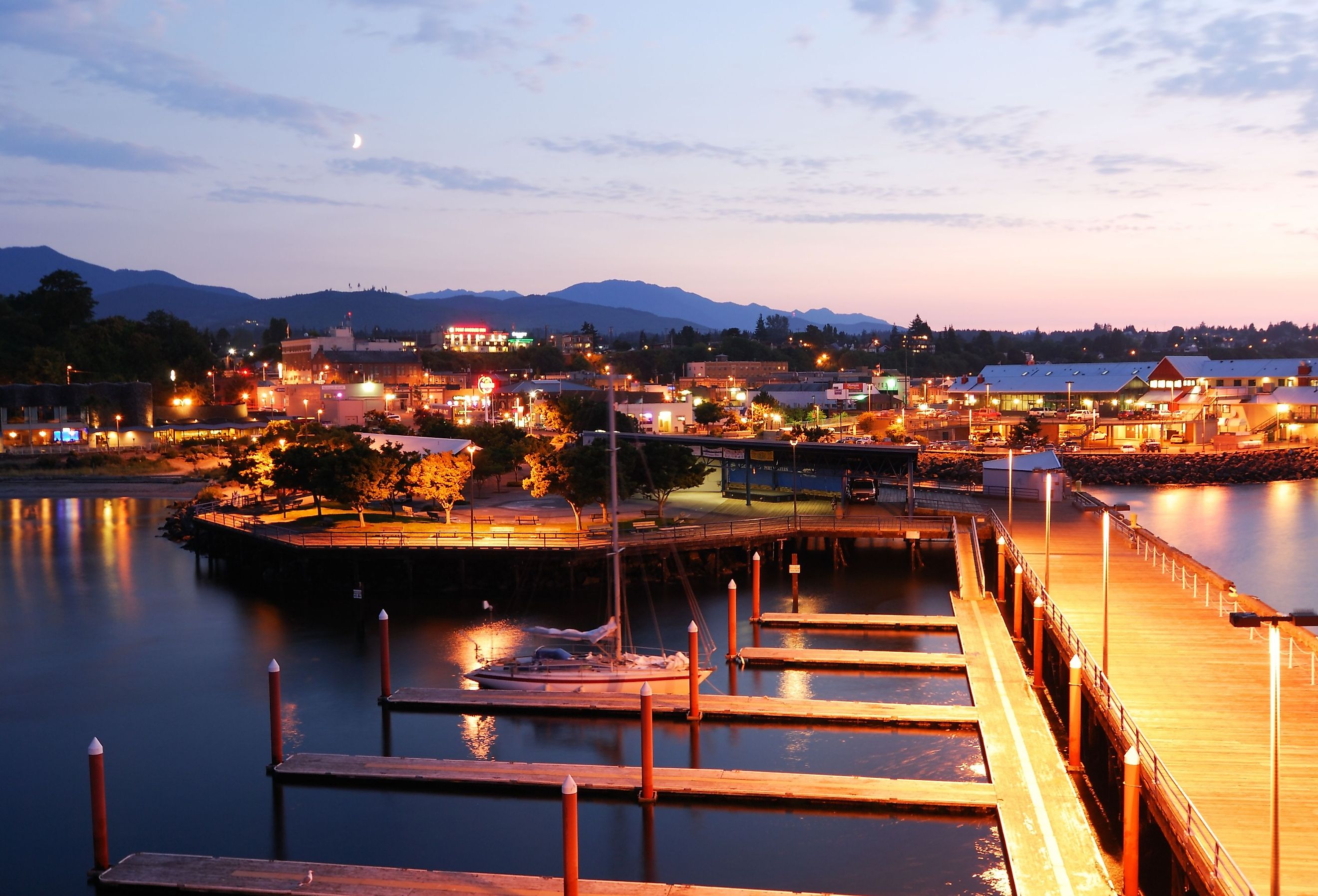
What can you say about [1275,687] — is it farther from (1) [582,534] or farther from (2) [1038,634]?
(1) [582,534]

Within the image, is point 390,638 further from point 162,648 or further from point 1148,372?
point 1148,372

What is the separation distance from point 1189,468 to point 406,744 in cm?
7512

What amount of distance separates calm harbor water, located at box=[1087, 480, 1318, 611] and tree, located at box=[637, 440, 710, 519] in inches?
949

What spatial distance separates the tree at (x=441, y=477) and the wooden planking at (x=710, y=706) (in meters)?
20.4

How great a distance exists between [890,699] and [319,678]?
52.7ft

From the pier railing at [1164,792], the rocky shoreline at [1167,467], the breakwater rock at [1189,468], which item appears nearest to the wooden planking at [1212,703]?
the pier railing at [1164,792]

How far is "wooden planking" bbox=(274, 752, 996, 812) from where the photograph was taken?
19.3m

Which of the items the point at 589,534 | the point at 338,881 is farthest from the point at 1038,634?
the point at 589,534

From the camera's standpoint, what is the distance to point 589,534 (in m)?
41.9

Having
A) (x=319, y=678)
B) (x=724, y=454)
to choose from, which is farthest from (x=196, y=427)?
(x=319, y=678)

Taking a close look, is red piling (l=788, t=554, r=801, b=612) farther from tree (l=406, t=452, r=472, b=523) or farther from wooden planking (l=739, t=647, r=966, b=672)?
tree (l=406, t=452, r=472, b=523)

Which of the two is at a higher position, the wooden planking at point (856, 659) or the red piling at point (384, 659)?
the red piling at point (384, 659)

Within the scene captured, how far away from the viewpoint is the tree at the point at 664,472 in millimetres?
47250

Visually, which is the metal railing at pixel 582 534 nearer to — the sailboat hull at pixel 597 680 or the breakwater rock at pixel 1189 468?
the sailboat hull at pixel 597 680
